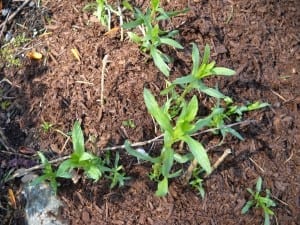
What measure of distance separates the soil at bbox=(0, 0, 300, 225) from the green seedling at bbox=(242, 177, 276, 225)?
4cm

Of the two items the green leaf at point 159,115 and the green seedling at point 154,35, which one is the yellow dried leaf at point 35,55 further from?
the green leaf at point 159,115

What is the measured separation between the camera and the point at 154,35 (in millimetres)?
1971

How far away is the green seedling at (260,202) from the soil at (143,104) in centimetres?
4

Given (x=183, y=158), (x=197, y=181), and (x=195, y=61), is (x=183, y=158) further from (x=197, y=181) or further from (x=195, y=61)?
(x=195, y=61)

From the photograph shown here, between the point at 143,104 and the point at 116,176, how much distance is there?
37 centimetres

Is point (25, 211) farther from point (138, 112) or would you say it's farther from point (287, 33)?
point (287, 33)

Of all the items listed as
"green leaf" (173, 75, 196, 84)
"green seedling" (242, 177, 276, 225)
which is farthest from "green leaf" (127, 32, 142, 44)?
"green seedling" (242, 177, 276, 225)

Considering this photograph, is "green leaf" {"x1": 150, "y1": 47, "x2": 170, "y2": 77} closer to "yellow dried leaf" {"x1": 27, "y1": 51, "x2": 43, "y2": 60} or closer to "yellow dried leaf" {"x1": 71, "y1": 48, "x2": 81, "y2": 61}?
"yellow dried leaf" {"x1": 71, "y1": 48, "x2": 81, "y2": 61}

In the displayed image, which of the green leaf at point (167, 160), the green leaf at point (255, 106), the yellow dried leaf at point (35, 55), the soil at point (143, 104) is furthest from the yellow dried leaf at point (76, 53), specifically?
the green leaf at point (255, 106)

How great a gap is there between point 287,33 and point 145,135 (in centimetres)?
95

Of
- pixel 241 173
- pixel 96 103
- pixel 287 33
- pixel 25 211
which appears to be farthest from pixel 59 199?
pixel 287 33

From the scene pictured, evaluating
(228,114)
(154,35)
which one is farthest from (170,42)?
(228,114)

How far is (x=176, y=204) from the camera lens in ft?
6.25

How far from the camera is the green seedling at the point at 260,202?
1.91 m
